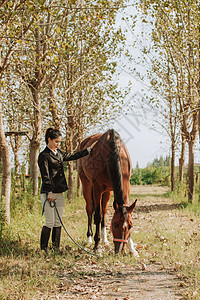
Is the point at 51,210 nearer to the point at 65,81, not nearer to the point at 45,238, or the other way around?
the point at 45,238

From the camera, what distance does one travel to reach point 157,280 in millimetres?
3996

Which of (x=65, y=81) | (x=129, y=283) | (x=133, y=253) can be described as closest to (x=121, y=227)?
(x=133, y=253)

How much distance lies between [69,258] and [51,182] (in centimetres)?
127

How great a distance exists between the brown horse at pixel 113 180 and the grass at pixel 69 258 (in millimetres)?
398

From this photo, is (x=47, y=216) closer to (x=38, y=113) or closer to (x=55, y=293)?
(x=55, y=293)

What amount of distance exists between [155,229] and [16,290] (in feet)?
12.8

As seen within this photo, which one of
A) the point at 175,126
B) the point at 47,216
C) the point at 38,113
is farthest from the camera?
the point at 175,126

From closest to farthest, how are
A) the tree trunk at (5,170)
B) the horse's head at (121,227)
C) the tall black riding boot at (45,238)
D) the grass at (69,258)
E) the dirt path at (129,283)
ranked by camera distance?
the dirt path at (129,283) < the grass at (69,258) < the horse's head at (121,227) < the tall black riding boot at (45,238) < the tree trunk at (5,170)

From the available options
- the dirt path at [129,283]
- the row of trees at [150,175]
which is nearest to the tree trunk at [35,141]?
the dirt path at [129,283]

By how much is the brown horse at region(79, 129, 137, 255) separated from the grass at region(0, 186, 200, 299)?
40 centimetres

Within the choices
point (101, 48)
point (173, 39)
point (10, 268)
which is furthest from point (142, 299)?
point (101, 48)

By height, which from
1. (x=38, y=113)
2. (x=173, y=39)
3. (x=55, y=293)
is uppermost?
(x=173, y=39)

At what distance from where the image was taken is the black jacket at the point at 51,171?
493cm

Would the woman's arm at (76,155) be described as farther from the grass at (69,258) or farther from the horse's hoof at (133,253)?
the horse's hoof at (133,253)
